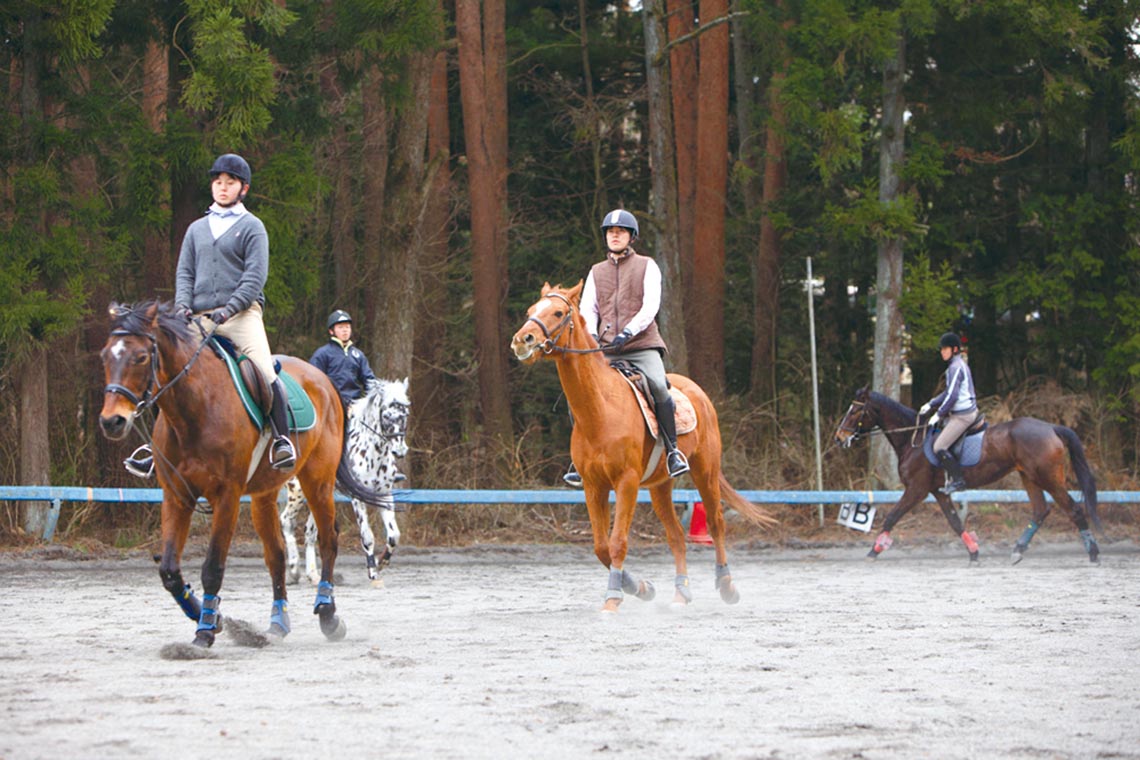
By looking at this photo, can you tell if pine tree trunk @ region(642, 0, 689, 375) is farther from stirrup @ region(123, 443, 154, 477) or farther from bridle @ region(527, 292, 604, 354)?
stirrup @ region(123, 443, 154, 477)

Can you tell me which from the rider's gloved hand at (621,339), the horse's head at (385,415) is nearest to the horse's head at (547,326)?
the rider's gloved hand at (621,339)

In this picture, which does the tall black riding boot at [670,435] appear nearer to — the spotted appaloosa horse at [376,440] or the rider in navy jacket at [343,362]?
the spotted appaloosa horse at [376,440]

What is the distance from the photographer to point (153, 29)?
1783 cm

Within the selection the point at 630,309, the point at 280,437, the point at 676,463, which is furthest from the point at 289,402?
the point at 676,463

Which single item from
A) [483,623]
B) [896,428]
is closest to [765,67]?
[896,428]

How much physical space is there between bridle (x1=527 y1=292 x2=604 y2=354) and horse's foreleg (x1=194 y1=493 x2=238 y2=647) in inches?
103

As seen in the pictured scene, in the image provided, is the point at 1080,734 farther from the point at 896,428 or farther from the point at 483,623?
the point at 896,428

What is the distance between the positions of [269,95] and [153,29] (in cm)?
238

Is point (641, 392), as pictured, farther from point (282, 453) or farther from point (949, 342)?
point (949, 342)

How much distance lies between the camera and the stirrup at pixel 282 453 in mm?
9281

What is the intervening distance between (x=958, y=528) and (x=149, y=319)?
39.8 feet

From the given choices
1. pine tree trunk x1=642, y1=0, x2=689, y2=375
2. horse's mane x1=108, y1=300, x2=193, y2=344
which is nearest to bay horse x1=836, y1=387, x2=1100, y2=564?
pine tree trunk x1=642, y1=0, x2=689, y2=375

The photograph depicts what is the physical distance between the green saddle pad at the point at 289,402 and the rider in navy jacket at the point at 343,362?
4.58m

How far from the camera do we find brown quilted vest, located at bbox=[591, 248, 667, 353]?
461 inches
